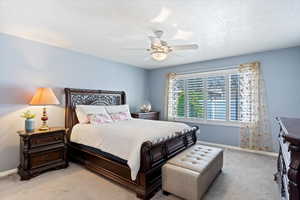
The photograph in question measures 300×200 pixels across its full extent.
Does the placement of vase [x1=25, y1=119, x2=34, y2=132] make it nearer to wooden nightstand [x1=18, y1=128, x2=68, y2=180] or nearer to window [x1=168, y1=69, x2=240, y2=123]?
wooden nightstand [x1=18, y1=128, x2=68, y2=180]

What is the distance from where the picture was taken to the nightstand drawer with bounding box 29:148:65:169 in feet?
8.86

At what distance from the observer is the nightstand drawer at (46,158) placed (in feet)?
8.86

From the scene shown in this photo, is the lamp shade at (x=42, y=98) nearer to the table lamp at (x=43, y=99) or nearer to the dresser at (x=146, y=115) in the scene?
the table lamp at (x=43, y=99)

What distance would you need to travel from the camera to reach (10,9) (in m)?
2.07

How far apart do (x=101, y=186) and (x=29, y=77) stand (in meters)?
2.51

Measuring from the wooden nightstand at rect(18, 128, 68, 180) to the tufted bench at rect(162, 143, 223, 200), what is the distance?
2.10m

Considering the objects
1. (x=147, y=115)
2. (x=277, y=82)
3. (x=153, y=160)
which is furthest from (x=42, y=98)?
(x=277, y=82)

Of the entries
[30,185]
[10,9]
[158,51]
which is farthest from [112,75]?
[30,185]

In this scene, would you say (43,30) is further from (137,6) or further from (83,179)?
(83,179)

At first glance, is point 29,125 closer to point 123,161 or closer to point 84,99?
point 84,99

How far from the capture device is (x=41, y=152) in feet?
9.14

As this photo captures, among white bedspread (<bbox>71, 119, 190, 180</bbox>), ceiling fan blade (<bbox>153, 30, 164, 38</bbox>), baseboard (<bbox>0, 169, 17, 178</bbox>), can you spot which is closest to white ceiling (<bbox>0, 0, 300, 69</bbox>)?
ceiling fan blade (<bbox>153, 30, 164, 38</bbox>)

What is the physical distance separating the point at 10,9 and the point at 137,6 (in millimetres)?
1690

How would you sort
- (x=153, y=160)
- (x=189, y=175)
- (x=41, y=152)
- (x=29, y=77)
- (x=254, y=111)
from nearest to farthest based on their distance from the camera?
(x=189, y=175)
(x=153, y=160)
(x=41, y=152)
(x=29, y=77)
(x=254, y=111)
